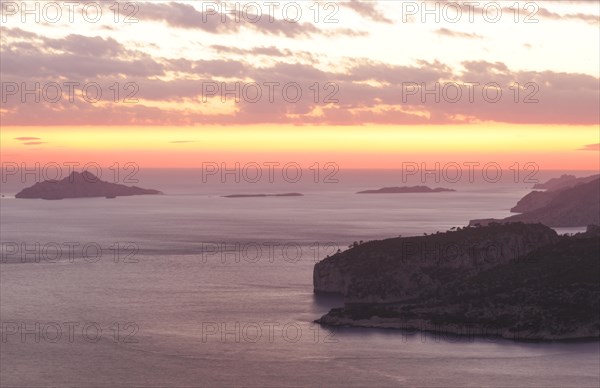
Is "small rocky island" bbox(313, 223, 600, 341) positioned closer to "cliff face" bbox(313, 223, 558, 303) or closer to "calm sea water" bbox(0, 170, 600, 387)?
"cliff face" bbox(313, 223, 558, 303)

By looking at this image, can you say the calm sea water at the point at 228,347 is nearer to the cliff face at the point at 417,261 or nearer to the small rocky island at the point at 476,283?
the small rocky island at the point at 476,283

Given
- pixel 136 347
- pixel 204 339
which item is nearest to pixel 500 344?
pixel 204 339

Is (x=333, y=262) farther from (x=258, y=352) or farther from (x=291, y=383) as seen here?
(x=291, y=383)

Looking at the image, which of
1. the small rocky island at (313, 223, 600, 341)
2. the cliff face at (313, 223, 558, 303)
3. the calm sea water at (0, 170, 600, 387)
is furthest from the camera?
the cliff face at (313, 223, 558, 303)

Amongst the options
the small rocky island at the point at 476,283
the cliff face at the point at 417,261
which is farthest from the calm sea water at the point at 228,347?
the cliff face at the point at 417,261

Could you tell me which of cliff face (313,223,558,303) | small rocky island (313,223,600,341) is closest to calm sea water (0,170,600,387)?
small rocky island (313,223,600,341)
